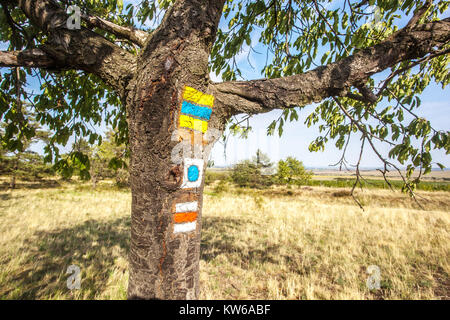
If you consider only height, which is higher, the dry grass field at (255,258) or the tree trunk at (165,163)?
the tree trunk at (165,163)

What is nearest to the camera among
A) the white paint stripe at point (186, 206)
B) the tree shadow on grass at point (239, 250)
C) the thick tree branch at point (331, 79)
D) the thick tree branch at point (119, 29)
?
the white paint stripe at point (186, 206)

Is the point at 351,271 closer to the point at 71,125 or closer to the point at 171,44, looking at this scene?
the point at 171,44

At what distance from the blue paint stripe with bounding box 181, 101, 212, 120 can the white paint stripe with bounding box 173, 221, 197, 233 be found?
29.3 inches

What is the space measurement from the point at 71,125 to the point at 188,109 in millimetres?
2304

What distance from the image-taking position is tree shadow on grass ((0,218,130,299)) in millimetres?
2783

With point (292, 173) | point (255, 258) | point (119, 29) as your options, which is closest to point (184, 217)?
point (119, 29)

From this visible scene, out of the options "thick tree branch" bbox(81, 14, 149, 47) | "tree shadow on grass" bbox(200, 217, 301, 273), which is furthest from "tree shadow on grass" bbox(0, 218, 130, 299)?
"thick tree branch" bbox(81, 14, 149, 47)

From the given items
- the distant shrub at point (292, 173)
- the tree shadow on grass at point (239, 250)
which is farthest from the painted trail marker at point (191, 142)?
the distant shrub at point (292, 173)

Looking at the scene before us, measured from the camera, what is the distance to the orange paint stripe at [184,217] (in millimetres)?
1279

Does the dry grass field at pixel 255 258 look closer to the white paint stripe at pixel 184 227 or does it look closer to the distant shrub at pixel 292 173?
the white paint stripe at pixel 184 227

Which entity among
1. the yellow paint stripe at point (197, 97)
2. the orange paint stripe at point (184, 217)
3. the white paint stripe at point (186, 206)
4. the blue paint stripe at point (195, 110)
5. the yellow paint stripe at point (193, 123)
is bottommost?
the orange paint stripe at point (184, 217)

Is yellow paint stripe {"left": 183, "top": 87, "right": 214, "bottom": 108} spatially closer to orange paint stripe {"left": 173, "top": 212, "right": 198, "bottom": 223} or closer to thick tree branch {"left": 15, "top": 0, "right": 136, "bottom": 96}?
thick tree branch {"left": 15, "top": 0, "right": 136, "bottom": 96}

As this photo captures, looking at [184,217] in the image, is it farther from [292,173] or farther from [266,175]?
[292,173]

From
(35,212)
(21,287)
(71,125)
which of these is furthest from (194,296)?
(35,212)
